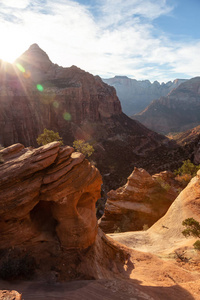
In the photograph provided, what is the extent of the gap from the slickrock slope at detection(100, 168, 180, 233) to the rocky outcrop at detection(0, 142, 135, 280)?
16.8 m

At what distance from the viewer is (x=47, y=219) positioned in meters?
14.1

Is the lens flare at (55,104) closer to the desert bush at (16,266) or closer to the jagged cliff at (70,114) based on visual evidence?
the jagged cliff at (70,114)

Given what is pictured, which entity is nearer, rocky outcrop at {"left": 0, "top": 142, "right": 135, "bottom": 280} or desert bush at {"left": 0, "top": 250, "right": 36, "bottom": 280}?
desert bush at {"left": 0, "top": 250, "right": 36, "bottom": 280}

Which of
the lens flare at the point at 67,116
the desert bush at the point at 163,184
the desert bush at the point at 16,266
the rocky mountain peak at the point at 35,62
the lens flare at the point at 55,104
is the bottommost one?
the desert bush at the point at 163,184

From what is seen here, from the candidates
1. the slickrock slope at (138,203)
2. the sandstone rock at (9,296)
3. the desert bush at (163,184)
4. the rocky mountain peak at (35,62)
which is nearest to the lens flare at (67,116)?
the rocky mountain peak at (35,62)

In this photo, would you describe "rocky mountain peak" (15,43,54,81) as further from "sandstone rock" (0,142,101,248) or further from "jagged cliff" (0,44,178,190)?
"sandstone rock" (0,142,101,248)

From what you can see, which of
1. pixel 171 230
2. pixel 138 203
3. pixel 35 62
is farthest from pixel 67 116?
pixel 171 230

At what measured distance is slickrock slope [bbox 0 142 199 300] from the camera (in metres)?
9.95

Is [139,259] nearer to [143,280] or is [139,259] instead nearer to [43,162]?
[143,280]

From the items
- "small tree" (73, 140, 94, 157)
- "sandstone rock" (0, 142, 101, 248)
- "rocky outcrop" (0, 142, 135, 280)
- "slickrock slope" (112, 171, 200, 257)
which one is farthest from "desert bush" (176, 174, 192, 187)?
"sandstone rock" (0, 142, 101, 248)

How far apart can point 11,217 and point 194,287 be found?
1260 cm

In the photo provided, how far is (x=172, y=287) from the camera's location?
12.0 metres

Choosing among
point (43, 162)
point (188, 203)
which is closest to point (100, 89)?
point (188, 203)

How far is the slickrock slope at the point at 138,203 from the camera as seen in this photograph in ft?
102
